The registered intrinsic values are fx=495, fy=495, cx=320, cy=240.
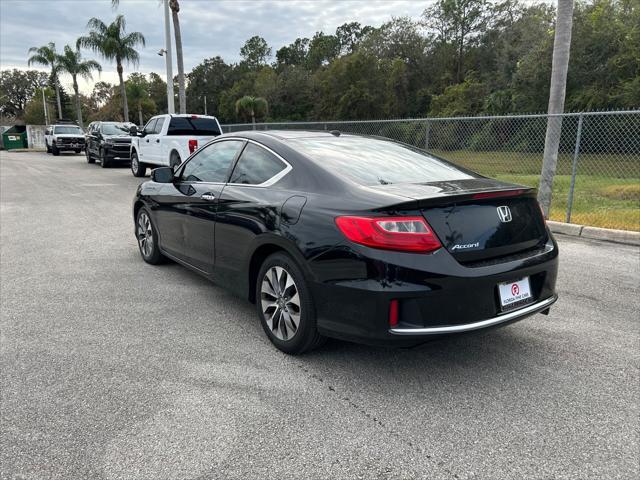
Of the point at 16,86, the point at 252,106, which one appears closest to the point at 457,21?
the point at 252,106

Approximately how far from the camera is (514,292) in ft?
10.2

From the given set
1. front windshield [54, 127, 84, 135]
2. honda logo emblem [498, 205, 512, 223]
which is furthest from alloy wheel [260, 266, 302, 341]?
front windshield [54, 127, 84, 135]

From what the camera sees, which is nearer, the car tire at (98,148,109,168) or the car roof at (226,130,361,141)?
the car roof at (226,130,361,141)

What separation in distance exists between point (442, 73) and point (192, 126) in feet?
158

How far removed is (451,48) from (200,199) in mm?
59211

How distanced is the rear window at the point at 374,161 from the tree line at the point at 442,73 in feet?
96.4

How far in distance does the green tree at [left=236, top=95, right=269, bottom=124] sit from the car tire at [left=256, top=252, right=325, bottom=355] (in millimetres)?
54513

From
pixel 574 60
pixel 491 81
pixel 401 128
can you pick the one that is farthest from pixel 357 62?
pixel 401 128

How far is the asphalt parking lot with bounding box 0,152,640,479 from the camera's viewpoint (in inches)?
93.9

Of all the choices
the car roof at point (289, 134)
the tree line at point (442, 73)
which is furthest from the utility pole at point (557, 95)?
the tree line at point (442, 73)

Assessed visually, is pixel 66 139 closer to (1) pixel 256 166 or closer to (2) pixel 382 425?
(1) pixel 256 166

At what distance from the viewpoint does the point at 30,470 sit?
2.32 m

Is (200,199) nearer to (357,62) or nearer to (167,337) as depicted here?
(167,337)

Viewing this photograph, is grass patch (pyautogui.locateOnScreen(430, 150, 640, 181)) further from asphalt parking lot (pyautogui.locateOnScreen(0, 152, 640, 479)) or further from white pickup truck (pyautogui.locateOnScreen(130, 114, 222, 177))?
asphalt parking lot (pyautogui.locateOnScreen(0, 152, 640, 479))
